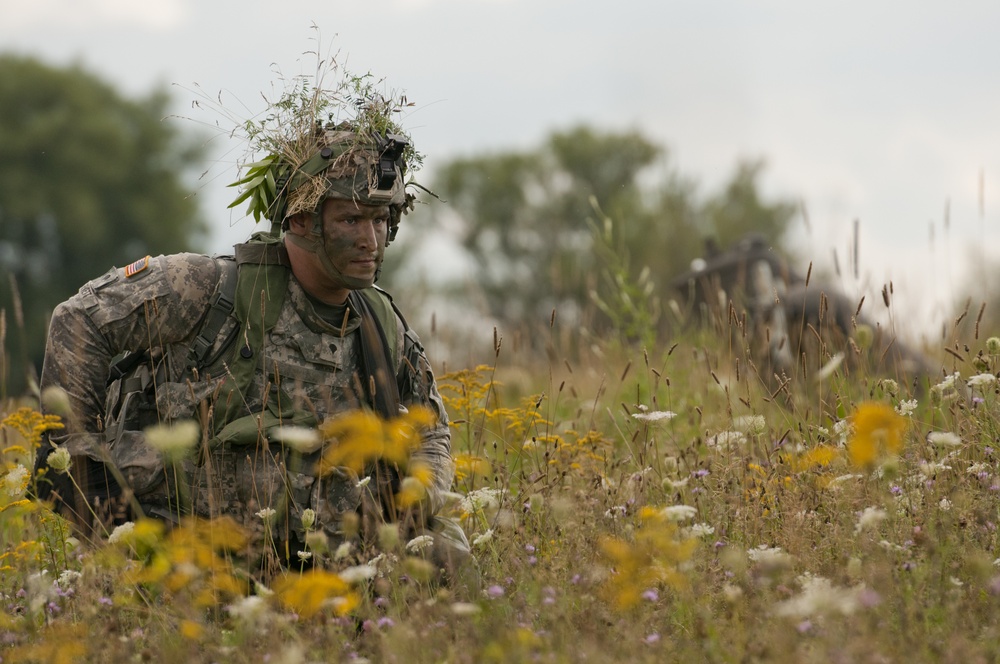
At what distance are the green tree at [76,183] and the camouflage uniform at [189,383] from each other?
30.7m

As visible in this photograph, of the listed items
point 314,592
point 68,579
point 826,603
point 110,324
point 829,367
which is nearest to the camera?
point 826,603

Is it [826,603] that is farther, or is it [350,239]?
[350,239]

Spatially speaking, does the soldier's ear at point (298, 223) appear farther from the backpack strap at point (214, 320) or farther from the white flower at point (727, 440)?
the white flower at point (727, 440)

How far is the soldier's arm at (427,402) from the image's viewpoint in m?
4.87

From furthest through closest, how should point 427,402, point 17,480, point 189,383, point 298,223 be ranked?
point 427,402 < point 298,223 < point 189,383 < point 17,480

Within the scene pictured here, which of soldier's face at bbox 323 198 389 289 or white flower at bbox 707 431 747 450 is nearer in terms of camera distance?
white flower at bbox 707 431 747 450

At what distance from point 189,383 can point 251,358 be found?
297 millimetres

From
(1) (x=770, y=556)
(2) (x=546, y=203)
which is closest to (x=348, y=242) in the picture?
(1) (x=770, y=556)

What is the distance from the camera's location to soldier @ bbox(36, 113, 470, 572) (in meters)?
4.74

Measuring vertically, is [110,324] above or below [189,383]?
above

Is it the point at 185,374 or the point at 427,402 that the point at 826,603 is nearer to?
the point at 427,402

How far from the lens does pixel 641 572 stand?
329 cm

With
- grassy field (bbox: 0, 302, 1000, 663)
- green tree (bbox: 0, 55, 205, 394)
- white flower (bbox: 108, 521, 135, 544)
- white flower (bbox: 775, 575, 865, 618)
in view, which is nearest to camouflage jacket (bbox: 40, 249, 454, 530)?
grassy field (bbox: 0, 302, 1000, 663)

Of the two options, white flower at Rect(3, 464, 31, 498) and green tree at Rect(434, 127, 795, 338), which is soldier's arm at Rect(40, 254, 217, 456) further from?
green tree at Rect(434, 127, 795, 338)
